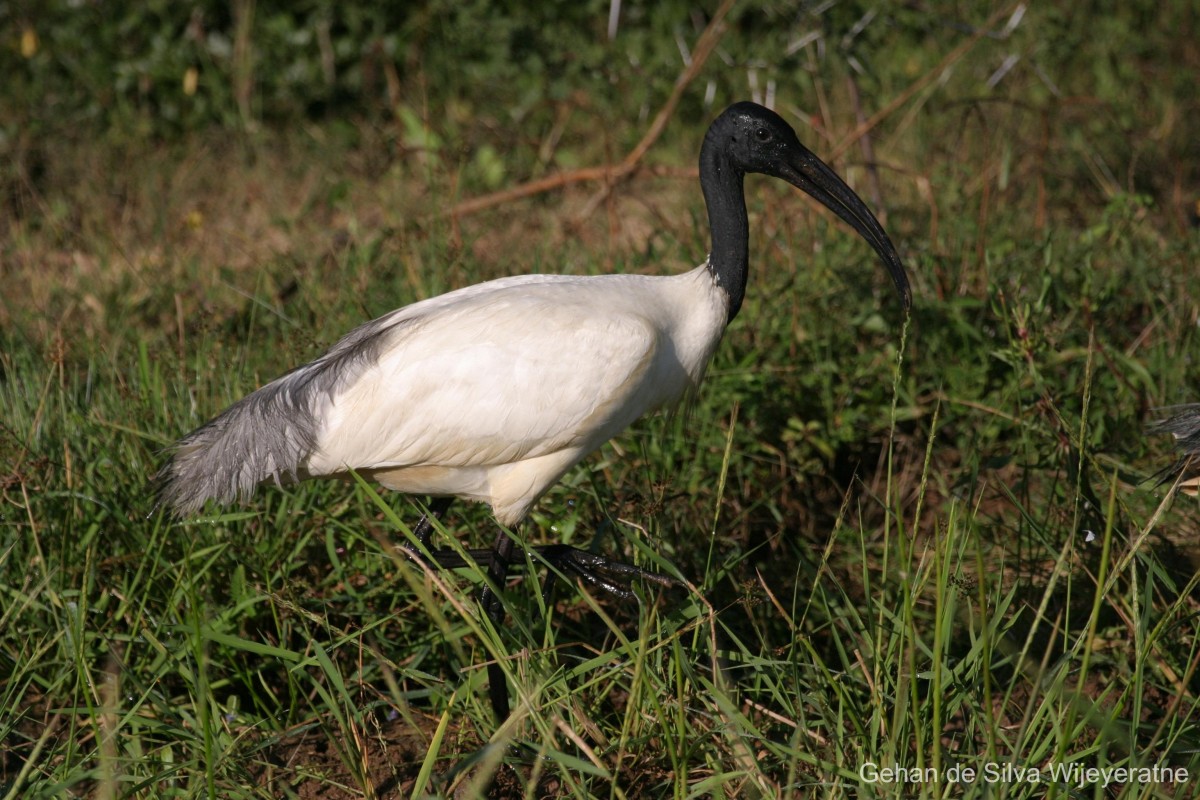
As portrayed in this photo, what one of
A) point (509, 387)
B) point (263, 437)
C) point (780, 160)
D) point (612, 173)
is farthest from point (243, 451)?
point (612, 173)

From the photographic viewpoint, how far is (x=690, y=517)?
388 cm

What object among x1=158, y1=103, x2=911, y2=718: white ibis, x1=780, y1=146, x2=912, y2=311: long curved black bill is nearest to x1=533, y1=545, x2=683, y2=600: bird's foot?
x1=158, y1=103, x2=911, y2=718: white ibis

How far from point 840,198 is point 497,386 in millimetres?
1168

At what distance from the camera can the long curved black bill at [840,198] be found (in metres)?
3.43

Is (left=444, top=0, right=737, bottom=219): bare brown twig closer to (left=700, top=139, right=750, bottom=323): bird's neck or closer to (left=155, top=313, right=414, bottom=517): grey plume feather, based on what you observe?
(left=700, top=139, right=750, bottom=323): bird's neck

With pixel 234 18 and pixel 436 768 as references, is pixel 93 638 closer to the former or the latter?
pixel 436 768

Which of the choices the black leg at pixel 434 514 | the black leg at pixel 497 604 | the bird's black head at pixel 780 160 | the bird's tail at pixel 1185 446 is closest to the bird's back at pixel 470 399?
the black leg at pixel 497 604

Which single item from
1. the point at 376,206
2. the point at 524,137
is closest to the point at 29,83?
the point at 376,206

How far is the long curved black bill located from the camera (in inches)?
135

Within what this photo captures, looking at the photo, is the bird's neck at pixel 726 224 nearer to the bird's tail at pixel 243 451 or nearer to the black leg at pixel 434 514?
the black leg at pixel 434 514

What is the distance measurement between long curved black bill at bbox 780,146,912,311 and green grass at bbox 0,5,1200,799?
1.12 ft

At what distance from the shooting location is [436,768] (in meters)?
2.97

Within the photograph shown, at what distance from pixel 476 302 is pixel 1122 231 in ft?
9.09

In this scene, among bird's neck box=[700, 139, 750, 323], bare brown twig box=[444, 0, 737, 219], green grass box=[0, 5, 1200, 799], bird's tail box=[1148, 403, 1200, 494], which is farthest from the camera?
bare brown twig box=[444, 0, 737, 219]
